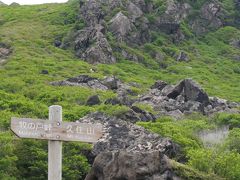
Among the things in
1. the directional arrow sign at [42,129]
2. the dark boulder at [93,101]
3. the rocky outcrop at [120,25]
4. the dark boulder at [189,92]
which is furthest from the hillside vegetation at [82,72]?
the directional arrow sign at [42,129]

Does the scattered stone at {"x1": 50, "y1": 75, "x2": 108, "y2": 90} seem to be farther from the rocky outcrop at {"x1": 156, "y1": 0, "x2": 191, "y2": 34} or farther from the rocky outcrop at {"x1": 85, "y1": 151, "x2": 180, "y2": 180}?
the rocky outcrop at {"x1": 85, "y1": 151, "x2": 180, "y2": 180}

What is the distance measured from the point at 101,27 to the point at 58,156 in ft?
319

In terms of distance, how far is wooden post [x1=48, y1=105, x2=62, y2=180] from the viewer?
13.7 m

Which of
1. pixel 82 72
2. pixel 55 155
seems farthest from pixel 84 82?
pixel 55 155

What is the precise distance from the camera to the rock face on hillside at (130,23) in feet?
354

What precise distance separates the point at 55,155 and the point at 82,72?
85937 millimetres

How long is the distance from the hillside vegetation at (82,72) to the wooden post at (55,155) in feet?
38.8

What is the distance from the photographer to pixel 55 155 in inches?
545

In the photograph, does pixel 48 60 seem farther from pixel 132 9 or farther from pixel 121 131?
pixel 121 131

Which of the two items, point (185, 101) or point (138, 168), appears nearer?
point (138, 168)

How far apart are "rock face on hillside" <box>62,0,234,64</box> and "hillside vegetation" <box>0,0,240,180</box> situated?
1020 millimetres

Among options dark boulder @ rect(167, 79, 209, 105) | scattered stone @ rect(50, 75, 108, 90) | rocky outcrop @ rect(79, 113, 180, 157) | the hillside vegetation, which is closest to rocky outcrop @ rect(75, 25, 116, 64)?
the hillside vegetation

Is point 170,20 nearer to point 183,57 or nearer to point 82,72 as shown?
point 183,57

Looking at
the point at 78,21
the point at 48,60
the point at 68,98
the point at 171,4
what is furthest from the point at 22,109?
the point at 171,4
